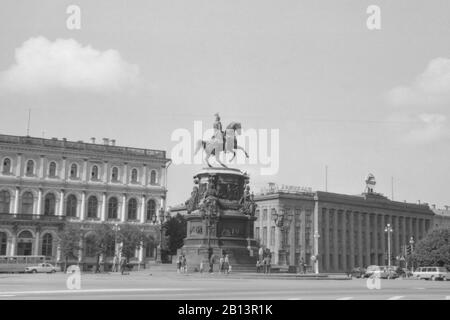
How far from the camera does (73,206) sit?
87.0m

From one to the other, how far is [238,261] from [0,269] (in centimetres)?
3222

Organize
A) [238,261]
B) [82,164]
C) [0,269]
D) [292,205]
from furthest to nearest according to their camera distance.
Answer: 1. [292,205]
2. [82,164]
3. [0,269]
4. [238,261]

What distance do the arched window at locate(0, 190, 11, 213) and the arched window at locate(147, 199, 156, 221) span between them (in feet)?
63.1

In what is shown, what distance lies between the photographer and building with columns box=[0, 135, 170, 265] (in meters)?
82.4

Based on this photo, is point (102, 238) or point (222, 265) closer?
point (222, 265)

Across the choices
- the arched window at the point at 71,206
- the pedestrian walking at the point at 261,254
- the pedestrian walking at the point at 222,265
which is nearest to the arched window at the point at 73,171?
the arched window at the point at 71,206

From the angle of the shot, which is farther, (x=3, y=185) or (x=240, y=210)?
(x=3, y=185)

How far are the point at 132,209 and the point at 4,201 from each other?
57.3 ft

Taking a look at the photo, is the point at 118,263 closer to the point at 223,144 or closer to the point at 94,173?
the point at 223,144

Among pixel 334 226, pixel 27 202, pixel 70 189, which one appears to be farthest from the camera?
pixel 334 226

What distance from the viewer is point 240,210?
43.7m

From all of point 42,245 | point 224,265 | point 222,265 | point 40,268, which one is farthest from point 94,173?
point 224,265

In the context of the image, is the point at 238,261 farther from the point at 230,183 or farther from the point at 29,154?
the point at 29,154

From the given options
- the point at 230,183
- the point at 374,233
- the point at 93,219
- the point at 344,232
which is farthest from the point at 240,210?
the point at 374,233
